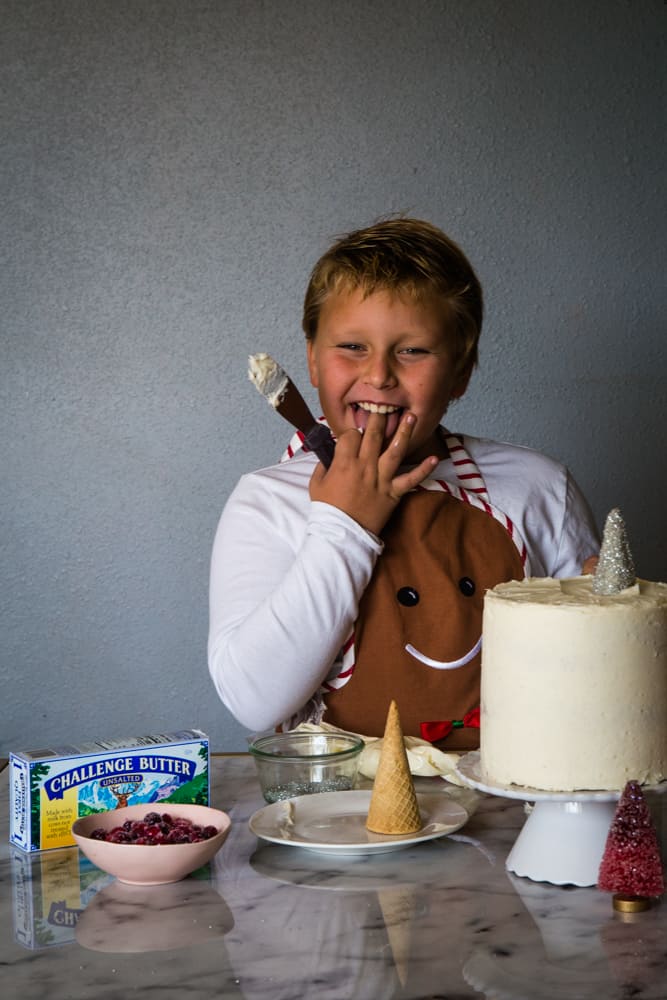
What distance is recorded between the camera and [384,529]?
157 centimetres

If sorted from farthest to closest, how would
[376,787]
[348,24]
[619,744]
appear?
1. [348,24]
2. [376,787]
3. [619,744]

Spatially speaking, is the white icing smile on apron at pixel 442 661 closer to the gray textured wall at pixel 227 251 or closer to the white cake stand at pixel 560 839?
the white cake stand at pixel 560 839

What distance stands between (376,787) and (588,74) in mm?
2068

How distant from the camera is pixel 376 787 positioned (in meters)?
1.07

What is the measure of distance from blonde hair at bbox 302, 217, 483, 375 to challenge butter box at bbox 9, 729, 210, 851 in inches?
26.9

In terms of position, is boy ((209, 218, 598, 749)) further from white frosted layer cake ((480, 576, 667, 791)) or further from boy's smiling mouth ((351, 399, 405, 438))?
white frosted layer cake ((480, 576, 667, 791))

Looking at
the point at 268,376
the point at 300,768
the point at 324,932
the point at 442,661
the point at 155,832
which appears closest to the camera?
the point at 324,932

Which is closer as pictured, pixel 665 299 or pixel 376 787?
pixel 376 787

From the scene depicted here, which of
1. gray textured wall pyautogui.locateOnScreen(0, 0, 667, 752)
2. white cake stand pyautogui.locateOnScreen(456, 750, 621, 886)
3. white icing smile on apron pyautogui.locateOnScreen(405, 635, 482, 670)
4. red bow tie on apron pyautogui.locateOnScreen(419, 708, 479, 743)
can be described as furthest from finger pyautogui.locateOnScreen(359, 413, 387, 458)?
gray textured wall pyautogui.locateOnScreen(0, 0, 667, 752)

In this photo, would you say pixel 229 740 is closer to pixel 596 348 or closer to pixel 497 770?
pixel 596 348

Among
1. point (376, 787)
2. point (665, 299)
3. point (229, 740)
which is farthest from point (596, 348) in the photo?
point (376, 787)

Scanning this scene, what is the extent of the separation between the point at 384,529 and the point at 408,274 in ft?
1.10

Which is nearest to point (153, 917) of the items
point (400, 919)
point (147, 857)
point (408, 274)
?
point (147, 857)

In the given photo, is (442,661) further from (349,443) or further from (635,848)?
(635,848)
